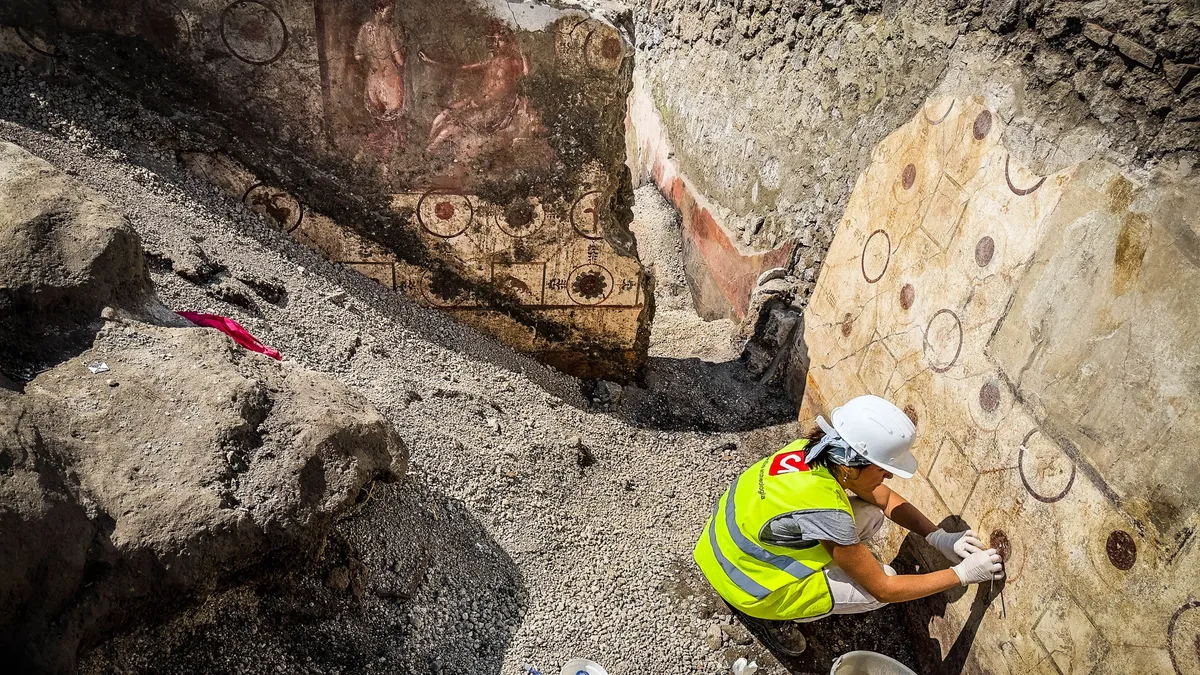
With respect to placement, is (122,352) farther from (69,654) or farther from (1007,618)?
(1007,618)

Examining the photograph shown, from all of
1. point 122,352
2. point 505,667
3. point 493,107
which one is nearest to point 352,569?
point 505,667

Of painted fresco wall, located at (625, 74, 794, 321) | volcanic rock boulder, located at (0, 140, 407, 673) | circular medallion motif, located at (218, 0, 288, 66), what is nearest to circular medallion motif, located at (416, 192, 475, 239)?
circular medallion motif, located at (218, 0, 288, 66)

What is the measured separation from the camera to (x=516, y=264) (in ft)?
11.5

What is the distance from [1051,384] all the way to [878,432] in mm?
464

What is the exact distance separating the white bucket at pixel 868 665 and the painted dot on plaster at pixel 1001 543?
461 millimetres

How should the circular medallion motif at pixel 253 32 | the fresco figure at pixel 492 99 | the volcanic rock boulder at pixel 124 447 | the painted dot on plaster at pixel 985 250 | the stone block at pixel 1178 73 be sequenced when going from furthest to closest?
the fresco figure at pixel 492 99 → the circular medallion motif at pixel 253 32 → the painted dot on plaster at pixel 985 250 → the stone block at pixel 1178 73 → the volcanic rock boulder at pixel 124 447

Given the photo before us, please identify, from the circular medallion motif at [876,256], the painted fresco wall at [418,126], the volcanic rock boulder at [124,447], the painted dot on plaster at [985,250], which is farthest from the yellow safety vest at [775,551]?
the painted fresco wall at [418,126]

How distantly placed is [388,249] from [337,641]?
1882mm

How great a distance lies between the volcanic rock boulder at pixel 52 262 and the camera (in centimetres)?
183

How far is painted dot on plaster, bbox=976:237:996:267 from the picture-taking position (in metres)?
2.31

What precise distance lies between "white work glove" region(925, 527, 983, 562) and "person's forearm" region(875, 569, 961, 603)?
0.08m

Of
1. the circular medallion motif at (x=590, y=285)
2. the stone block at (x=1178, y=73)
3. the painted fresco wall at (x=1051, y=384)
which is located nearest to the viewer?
the painted fresco wall at (x=1051, y=384)

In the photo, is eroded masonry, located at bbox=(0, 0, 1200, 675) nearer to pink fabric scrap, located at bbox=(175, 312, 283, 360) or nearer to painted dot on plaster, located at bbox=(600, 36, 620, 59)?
painted dot on plaster, located at bbox=(600, 36, 620, 59)

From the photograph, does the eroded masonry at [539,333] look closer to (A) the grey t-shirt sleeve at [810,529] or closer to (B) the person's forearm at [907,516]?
(B) the person's forearm at [907,516]
